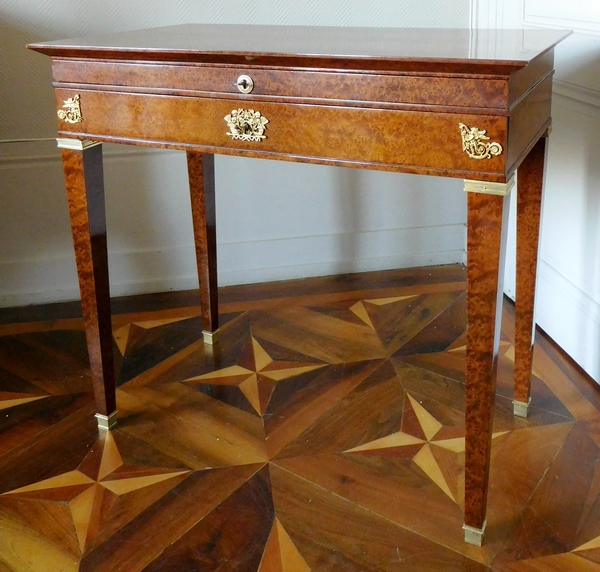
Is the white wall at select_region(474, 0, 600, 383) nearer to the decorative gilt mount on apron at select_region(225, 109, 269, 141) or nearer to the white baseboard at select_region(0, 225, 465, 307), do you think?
the white baseboard at select_region(0, 225, 465, 307)

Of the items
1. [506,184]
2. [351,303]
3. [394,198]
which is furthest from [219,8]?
[506,184]

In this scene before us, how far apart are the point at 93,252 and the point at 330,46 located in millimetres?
553

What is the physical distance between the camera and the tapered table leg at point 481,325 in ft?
3.00

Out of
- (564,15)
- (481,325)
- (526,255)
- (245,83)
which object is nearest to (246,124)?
(245,83)

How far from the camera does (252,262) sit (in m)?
2.03

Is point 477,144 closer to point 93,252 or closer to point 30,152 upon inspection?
point 93,252

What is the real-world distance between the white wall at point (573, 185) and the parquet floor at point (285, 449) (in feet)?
0.29

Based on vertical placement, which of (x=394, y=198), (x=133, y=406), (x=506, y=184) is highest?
(x=506, y=184)

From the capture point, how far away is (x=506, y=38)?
1.09 m

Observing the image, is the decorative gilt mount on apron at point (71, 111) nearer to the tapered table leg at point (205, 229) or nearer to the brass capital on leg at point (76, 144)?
the brass capital on leg at point (76, 144)

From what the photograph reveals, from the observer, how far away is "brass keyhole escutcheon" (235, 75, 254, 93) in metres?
1.01

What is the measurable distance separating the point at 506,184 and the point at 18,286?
1469 mm

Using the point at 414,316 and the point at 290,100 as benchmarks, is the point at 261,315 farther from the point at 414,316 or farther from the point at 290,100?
the point at 290,100

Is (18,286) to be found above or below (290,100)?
below
